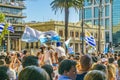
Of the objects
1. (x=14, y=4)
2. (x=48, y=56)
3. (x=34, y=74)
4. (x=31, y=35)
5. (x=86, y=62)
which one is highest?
(x=14, y=4)

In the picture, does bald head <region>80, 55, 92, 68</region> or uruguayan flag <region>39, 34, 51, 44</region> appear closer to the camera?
bald head <region>80, 55, 92, 68</region>

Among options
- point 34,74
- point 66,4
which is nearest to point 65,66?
point 34,74

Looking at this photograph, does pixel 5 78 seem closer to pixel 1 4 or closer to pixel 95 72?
pixel 95 72

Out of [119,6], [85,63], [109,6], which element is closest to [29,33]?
[85,63]

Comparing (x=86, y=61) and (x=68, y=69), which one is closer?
(x=68, y=69)

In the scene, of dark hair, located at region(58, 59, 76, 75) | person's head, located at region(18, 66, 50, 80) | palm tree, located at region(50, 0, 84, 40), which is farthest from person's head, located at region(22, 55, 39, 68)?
palm tree, located at region(50, 0, 84, 40)

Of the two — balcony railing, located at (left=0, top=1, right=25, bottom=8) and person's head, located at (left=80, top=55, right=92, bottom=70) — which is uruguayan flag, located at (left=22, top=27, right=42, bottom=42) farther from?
balcony railing, located at (left=0, top=1, right=25, bottom=8)

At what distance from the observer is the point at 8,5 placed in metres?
94.6

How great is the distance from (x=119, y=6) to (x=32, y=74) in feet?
449

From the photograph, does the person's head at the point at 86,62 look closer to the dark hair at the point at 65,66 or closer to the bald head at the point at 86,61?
the bald head at the point at 86,61

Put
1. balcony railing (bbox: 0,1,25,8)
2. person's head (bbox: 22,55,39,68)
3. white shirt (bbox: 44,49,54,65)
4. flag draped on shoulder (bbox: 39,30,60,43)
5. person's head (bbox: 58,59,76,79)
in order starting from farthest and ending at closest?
balcony railing (bbox: 0,1,25,8)
flag draped on shoulder (bbox: 39,30,60,43)
white shirt (bbox: 44,49,54,65)
person's head (bbox: 22,55,39,68)
person's head (bbox: 58,59,76,79)

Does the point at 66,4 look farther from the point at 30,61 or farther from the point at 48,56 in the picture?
the point at 30,61

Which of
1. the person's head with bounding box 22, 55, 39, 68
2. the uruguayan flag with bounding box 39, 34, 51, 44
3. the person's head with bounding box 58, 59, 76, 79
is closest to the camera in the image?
the person's head with bounding box 58, 59, 76, 79

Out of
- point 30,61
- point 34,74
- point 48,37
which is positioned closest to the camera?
point 34,74
